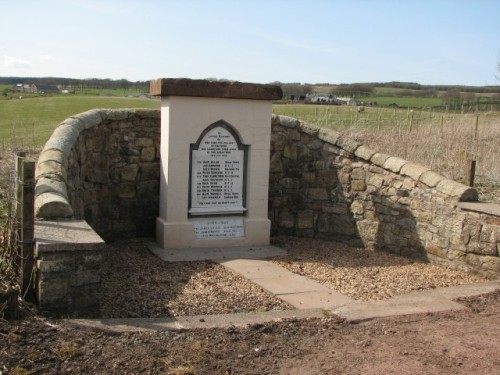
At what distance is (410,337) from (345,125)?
1232cm

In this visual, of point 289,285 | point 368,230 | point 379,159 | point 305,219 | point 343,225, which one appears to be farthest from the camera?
point 305,219

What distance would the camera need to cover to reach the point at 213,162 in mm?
7445

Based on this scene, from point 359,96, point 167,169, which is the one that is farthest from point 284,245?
point 359,96

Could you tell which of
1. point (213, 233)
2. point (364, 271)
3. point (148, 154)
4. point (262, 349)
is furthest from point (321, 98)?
point (262, 349)

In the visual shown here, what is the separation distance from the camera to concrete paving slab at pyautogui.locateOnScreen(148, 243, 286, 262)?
22.5ft

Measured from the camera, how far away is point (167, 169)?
7.18m

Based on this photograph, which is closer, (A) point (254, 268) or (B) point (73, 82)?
(A) point (254, 268)

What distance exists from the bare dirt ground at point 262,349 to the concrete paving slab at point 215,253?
8.49 ft

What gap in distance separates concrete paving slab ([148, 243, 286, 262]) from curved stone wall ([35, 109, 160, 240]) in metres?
0.62

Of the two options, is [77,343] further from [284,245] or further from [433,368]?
[284,245]

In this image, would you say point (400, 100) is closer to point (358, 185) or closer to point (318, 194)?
point (318, 194)

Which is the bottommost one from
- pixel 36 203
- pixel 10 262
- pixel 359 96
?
pixel 10 262

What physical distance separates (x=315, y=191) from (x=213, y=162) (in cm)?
175

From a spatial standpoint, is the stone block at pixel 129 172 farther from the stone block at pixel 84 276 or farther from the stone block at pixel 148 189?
the stone block at pixel 84 276
